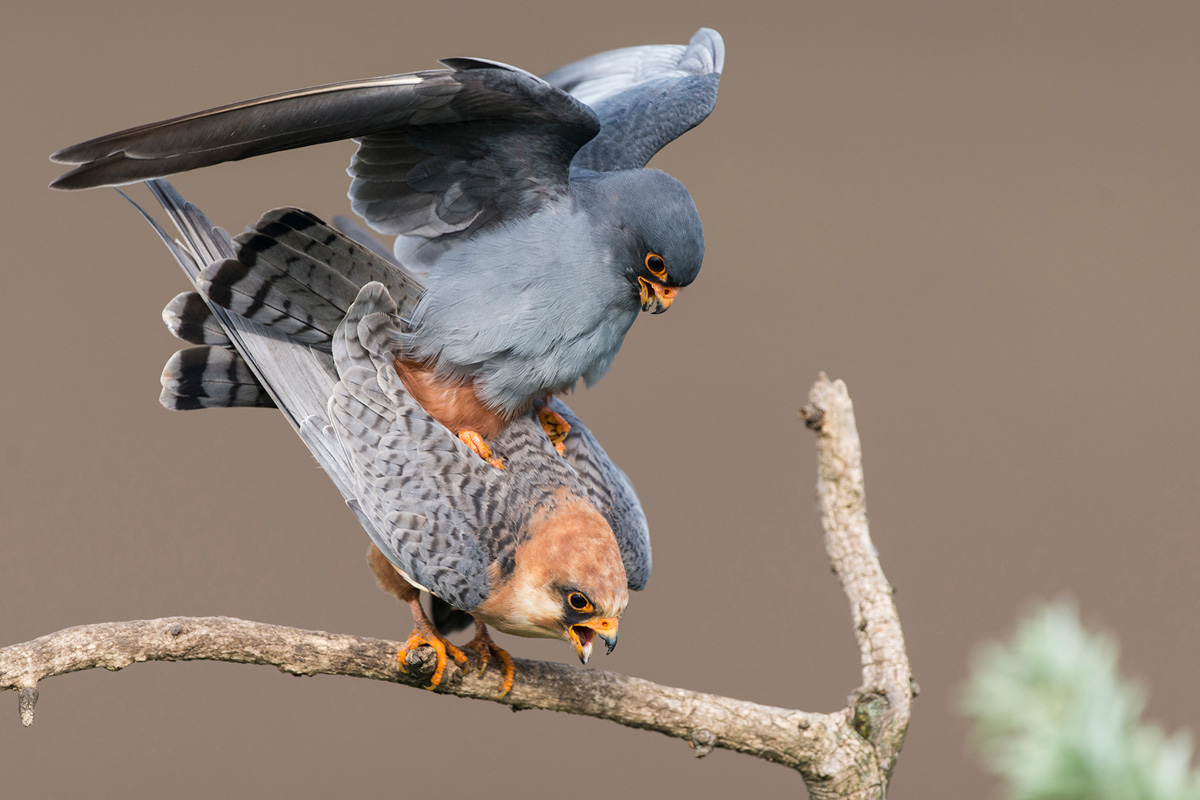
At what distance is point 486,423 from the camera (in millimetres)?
1675

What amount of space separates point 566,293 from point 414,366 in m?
0.32

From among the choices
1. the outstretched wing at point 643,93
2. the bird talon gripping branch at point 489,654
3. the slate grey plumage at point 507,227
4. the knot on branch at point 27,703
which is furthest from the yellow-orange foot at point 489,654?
the outstretched wing at point 643,93

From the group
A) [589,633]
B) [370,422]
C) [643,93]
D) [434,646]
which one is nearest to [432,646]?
[434,646]

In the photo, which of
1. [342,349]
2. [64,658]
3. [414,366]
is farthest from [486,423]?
[64,658]

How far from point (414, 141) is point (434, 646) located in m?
0.82

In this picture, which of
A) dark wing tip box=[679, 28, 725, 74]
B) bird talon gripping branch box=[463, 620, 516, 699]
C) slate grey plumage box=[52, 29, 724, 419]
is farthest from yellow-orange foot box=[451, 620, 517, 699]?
dark wing tip box=[679, 28, 725, 74]

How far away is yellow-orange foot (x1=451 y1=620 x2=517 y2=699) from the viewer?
1697 mm

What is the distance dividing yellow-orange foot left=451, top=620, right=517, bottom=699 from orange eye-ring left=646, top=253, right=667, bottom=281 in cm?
69

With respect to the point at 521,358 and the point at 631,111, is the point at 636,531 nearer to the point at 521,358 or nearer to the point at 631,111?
Result: the point at 521,358

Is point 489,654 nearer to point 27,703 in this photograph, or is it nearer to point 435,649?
point 435,649

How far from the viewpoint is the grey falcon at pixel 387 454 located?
1521 mm

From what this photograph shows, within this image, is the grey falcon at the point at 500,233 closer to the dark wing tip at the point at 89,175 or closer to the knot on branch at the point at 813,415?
the dark wing tip at the point at 89,175

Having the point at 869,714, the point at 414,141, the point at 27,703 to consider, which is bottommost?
the point at 27,703

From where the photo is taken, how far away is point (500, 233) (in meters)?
1.58
